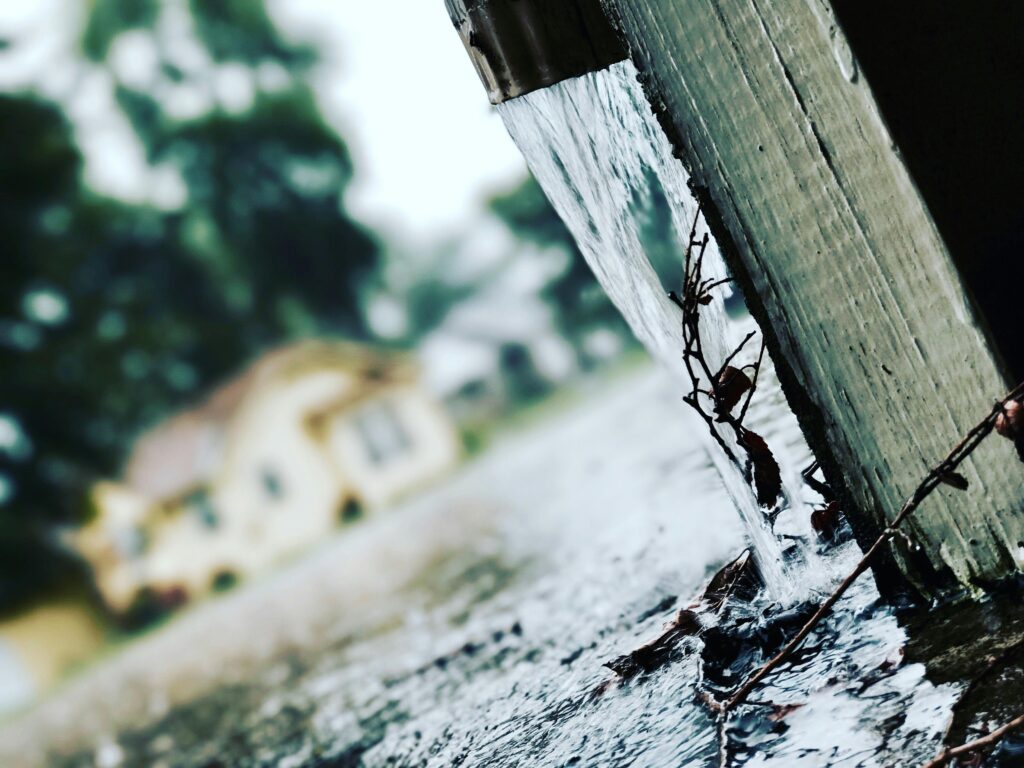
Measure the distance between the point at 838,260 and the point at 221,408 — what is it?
30.4 metres

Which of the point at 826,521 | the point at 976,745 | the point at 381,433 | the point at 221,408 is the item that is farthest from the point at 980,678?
the point at 221,408

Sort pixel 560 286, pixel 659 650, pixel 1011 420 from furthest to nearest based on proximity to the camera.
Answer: pixel 560 286
pixel 659 650
pixel 1011 420

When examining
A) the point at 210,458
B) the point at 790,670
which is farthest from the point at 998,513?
the point at 210,458

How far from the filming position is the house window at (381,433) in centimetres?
2912

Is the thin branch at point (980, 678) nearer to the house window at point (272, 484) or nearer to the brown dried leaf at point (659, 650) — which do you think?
the brown dried leaf at point (659, 650)

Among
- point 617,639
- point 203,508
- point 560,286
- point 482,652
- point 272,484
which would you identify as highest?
point 617,639

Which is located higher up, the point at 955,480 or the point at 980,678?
the point at 955,480

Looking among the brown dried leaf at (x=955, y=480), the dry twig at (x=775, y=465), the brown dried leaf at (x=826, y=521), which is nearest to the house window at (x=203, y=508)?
the brown dried leaf at (x=826, y=521)

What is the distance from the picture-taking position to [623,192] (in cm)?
171

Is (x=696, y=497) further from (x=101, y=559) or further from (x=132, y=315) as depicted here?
(x=132, y=315)

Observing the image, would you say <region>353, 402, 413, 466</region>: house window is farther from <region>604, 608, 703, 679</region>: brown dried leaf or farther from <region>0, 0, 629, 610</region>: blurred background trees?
<region>604, 608, 703, 679</region>: brown dried leaf

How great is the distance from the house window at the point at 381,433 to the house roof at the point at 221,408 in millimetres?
1036

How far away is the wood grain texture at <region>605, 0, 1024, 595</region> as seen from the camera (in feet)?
4.31

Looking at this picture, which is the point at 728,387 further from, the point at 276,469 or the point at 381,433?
the point at 381,433
